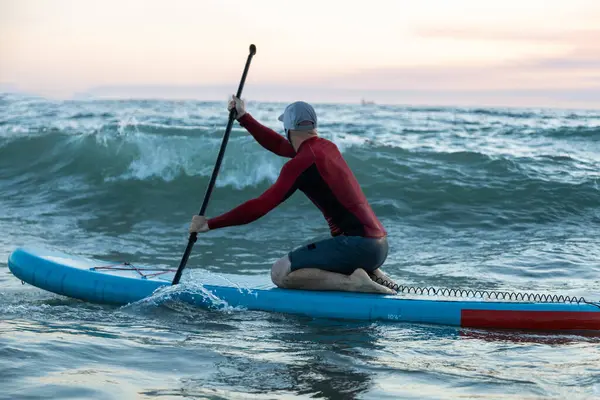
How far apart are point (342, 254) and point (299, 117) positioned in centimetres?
95

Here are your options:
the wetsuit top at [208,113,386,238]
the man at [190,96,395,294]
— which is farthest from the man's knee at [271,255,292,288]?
the wetsuit top at [208,113,386,238]

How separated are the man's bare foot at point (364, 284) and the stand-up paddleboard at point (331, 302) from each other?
5 centimetres

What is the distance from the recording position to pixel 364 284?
5137 millimetres

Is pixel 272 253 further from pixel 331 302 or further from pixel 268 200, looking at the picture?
pixel 268 200

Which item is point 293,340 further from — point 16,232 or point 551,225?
point 551,225

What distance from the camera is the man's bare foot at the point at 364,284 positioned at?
512 centimetres

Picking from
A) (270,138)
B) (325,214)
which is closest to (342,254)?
(325,214)

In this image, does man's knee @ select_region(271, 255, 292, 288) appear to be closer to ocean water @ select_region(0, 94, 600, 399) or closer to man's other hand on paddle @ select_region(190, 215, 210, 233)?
ocean water @ select_region(0, 94, 600, 399)

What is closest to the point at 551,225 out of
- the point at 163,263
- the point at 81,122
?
the point at 163,263

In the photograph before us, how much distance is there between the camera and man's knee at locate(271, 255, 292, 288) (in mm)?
5160

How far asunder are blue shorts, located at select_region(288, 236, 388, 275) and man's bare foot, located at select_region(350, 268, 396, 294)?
4cm

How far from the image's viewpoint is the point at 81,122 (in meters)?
20.4

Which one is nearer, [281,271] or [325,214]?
[325,214]

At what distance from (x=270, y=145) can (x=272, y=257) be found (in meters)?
2.95
